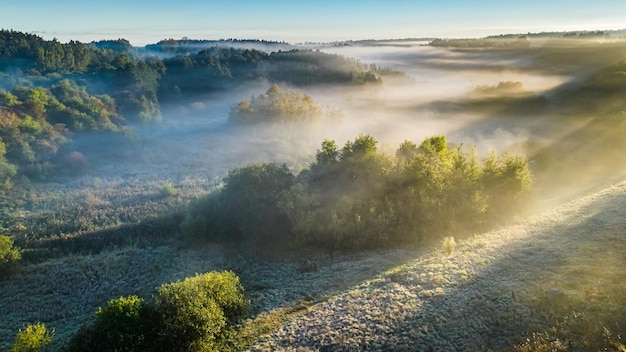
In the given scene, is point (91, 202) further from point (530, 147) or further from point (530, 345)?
point (530, 147)

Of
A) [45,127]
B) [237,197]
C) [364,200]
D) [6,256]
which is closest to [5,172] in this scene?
[45,127]

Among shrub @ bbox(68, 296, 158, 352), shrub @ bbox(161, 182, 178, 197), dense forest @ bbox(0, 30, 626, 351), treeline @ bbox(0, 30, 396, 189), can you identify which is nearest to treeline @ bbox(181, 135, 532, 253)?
dense forest @ bbox(0, 30, 626, 351)

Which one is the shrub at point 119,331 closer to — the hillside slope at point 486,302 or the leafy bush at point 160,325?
the leafy bush at point 160,325

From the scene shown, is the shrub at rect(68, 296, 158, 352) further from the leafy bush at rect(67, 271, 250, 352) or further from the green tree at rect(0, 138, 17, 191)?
the green tree at rect(0, 138, 17, 191)

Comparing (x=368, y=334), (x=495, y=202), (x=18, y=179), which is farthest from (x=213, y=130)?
(x=368, y=334)

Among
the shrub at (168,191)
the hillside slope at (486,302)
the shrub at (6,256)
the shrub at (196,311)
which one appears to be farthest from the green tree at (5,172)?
the hillside slope at (486,302)
